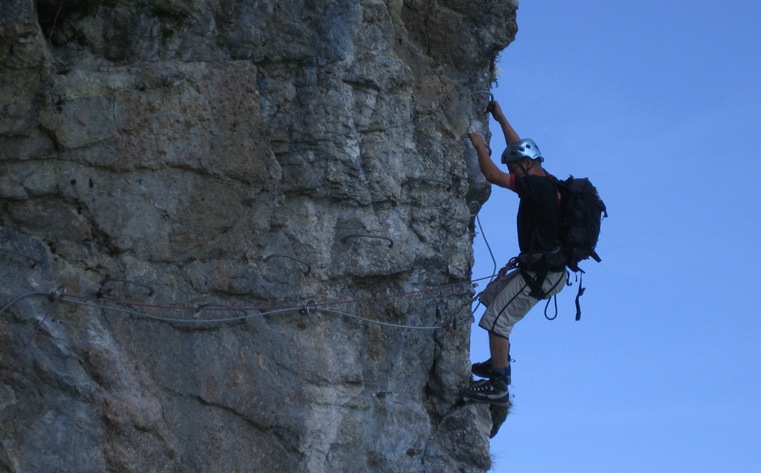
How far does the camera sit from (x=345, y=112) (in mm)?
10875

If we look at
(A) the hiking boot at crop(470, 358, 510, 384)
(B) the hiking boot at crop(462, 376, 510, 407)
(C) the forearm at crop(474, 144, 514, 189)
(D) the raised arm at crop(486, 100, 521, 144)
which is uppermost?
(D) the raised arm at crop(486, 100, 521, 144)

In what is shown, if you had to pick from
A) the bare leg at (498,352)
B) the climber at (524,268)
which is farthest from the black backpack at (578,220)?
the bare leg at (498,352)

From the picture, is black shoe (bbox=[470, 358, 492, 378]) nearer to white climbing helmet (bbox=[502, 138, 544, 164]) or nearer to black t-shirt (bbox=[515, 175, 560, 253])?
black t-shirt (bbox=[515, 175, 560, 253])

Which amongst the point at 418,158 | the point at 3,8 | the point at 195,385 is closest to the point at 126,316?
the point at 195,385

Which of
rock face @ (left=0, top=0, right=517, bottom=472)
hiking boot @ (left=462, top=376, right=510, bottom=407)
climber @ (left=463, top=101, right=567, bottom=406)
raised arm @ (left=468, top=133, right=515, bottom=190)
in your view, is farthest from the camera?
raised arm @ (left=468, top=133, right=515, bottom=190)

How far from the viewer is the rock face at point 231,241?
29.8 ft

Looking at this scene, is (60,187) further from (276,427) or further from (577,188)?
(577,188)

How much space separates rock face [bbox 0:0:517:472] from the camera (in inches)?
358

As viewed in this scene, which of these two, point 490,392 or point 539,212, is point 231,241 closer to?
point 490,392

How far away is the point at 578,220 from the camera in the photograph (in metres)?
11.7

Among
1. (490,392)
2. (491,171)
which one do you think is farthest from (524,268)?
(490,392)

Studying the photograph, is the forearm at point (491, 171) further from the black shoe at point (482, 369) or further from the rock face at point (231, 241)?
the black shoe at point (482, 369)

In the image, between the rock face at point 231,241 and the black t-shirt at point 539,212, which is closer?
the rock face at point 231,241

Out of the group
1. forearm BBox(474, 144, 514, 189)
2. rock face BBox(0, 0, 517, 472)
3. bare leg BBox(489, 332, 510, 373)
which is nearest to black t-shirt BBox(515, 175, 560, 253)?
forearm BBox(474, 144, 514, 189)
